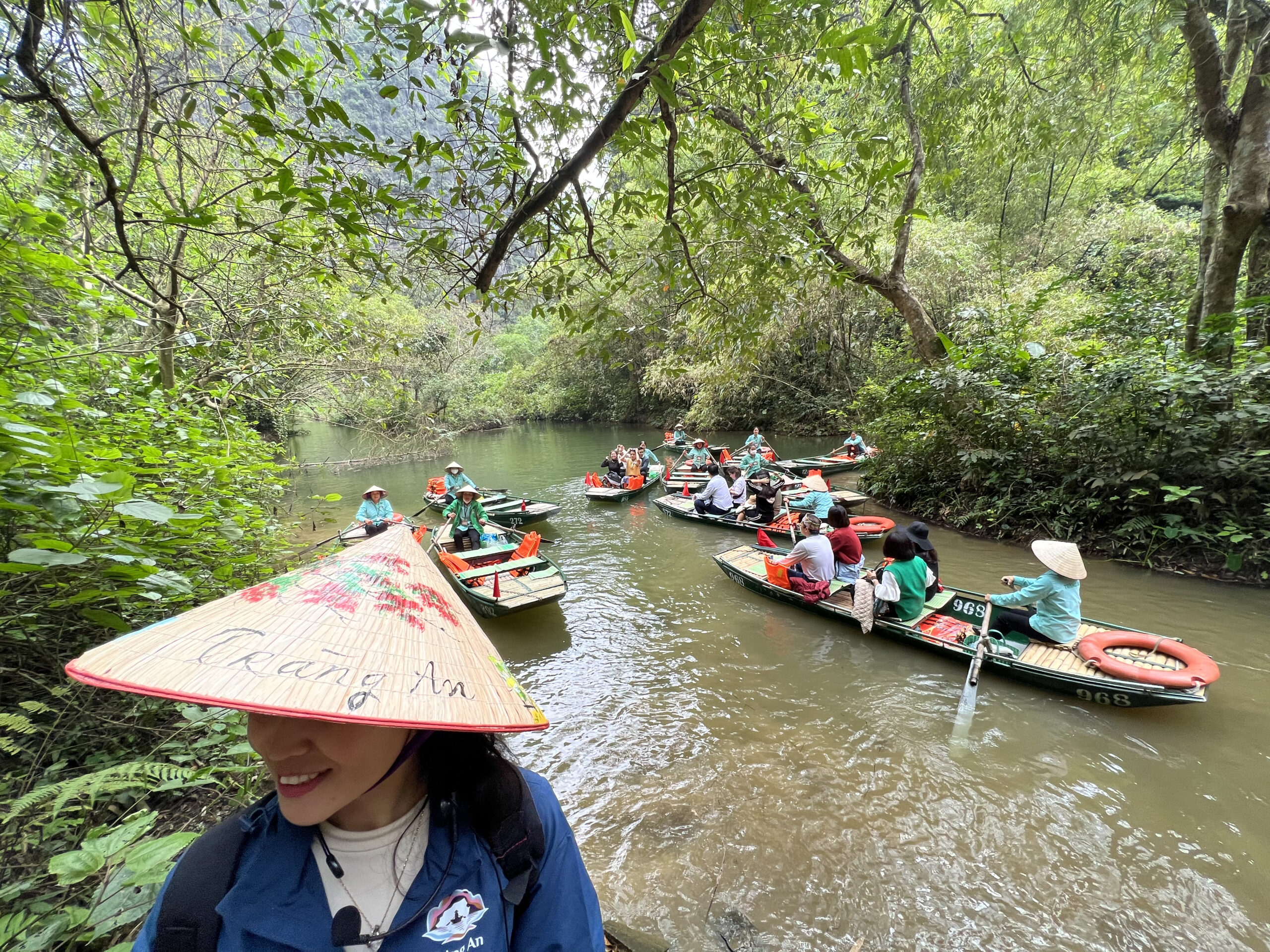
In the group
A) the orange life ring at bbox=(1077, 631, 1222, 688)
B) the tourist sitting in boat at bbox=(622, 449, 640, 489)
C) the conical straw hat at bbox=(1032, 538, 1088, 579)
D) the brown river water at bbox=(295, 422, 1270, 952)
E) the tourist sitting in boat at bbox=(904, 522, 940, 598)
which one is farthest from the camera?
the tourist sitting in boat at bbox=(622, 449, 640, 489)

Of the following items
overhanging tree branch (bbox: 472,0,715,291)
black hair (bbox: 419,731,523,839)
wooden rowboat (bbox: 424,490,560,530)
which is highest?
overhanging tree branch (bbox: 472,0,715,291)

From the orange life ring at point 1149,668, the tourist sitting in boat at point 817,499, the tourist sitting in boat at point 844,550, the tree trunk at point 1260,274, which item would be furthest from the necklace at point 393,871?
the tree trunk at point 1260,274

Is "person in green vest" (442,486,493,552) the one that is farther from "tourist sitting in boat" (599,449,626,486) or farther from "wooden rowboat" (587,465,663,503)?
"tourist sitting in boat" (599,449,626,486)

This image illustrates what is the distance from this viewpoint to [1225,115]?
6.39 m

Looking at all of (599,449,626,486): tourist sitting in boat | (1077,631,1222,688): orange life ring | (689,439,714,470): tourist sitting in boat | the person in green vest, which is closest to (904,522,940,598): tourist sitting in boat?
(1077,631,1222,688): orange life ring

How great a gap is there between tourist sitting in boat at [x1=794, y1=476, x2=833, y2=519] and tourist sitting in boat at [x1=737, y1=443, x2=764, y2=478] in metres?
2.51

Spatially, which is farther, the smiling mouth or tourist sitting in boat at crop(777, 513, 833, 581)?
tourist sitting in boat at crop(777, 513, 833, 581)

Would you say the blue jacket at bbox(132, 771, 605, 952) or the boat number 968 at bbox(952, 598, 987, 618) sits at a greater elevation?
the blue jacket at bbox(132, 771, 605, 952)

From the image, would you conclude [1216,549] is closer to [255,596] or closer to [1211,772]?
[1211,772]

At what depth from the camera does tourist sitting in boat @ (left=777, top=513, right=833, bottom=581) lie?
655 cm

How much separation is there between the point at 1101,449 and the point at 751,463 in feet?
24.8

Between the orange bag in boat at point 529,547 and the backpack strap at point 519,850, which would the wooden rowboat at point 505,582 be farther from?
the backpack strap at point 519,850

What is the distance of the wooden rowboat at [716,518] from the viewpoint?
10.2m

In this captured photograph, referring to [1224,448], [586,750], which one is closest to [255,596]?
[586,750]
